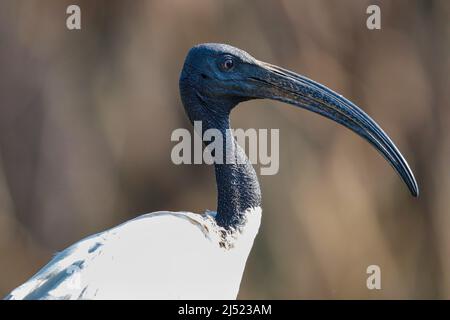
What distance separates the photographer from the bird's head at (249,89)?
4.93 meters

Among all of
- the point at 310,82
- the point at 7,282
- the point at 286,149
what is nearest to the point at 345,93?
the point at 286,149

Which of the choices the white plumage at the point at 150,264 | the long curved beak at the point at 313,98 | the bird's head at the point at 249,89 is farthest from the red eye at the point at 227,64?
the white plumage at the point at 150,264

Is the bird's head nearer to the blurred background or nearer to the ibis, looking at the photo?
the ibis

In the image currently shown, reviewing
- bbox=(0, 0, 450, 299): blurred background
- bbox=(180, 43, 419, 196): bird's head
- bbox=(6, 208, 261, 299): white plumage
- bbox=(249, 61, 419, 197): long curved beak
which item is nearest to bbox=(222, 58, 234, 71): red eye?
bbox=(180, 43, 419, 196): bird's head

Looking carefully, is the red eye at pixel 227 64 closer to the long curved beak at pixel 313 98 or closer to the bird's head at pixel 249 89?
the bird's head at pixel 249 89

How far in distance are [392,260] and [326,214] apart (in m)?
0.76

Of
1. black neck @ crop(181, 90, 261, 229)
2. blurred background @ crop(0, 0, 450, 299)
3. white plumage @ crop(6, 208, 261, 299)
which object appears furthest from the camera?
blurred background @ crop(0, 0, 450, 299)

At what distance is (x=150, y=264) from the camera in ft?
14.9

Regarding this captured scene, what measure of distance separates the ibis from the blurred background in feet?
11.5

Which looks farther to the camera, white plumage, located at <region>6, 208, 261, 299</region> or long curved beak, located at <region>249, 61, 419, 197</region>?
long curved beak, located at <region>249, 61, 419, 197</region>

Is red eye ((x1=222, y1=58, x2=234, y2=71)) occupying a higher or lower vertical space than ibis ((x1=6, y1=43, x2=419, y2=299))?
higher

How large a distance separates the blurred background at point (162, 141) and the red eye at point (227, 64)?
11.6ft

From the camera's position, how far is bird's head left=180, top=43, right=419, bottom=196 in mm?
4930
